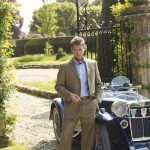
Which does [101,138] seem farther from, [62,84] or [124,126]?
[62,84]

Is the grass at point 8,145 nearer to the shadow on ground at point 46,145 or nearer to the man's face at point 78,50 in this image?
the shadow on ground at point 46,145

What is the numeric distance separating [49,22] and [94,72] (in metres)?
29.4

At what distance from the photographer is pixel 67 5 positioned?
53.3 metres

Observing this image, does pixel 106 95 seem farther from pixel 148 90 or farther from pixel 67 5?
pixel 67 5

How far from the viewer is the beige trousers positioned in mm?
4666

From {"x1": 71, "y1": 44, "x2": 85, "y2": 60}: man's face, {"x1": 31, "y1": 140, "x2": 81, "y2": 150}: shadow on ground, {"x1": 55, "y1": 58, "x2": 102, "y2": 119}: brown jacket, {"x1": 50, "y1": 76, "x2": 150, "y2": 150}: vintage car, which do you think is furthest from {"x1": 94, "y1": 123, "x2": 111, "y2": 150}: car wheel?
{"x1": 31, "y1": 140, "x2": 81, "y2": 150}: shadow on ground

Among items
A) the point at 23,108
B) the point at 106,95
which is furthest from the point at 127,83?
the point at 23,108

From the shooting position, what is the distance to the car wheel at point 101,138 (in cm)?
465

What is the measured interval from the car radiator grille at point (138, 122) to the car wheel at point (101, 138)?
1.22 feet

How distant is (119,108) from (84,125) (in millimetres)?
519

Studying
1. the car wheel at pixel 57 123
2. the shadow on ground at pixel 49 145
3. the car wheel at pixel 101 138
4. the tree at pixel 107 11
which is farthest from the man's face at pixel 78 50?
the tree at pixel 107 11

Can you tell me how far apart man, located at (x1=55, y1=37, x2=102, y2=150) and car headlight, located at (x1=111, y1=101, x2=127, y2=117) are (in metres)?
0.24

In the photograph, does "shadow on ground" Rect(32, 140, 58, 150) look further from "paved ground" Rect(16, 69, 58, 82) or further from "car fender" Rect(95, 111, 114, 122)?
"paved ground" Rect(16, 69, 58, 82)

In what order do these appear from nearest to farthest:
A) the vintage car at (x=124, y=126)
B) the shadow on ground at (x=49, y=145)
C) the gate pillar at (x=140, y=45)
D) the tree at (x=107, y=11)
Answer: the vintage car at (x=124, y=126) < the shadow on ground at (x=49, y=145) < the gate pillar at (x=140, y=45) < the tree at (x=107, y=11)
